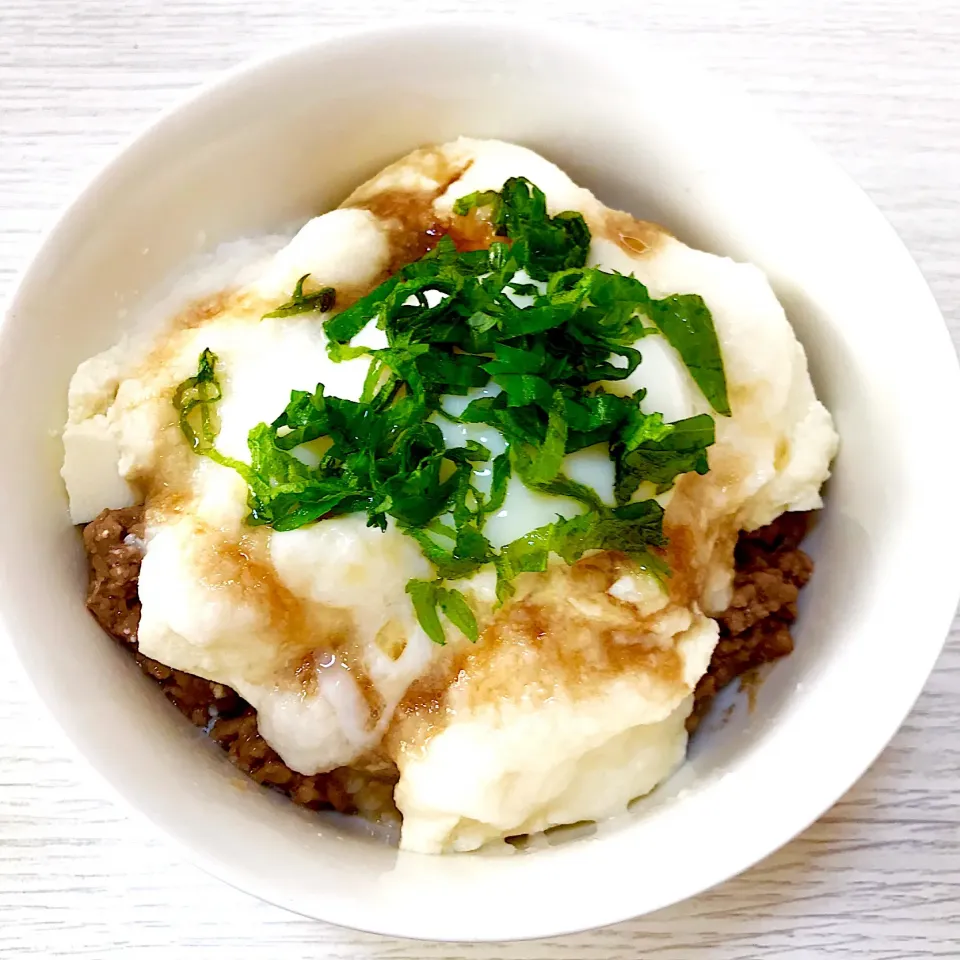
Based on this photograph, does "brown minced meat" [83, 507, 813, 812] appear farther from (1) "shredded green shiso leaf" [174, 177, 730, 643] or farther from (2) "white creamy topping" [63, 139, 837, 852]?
(1) "shredded green shiso leaf" [174, 177, 730, 643]

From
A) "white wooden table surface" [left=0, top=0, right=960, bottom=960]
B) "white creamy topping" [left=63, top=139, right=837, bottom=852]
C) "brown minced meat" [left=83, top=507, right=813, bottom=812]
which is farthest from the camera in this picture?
"white wooden table surface" [left=0, top=0, right=960, bottom=960]

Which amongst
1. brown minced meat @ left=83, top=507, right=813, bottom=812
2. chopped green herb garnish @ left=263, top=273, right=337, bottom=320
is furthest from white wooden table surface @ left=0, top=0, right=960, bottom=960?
chopped green herb garnish @ left=263, top=273, right=337, bottom=320

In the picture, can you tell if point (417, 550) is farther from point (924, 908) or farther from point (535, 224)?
point (924, 908)

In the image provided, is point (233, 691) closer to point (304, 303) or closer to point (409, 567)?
point (409, 567)

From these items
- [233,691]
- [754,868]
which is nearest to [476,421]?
[233,691]

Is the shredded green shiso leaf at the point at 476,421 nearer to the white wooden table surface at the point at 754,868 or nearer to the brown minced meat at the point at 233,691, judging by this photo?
the brown minced meat at the point at 233,691

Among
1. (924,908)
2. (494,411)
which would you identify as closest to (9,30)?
(494,411)
